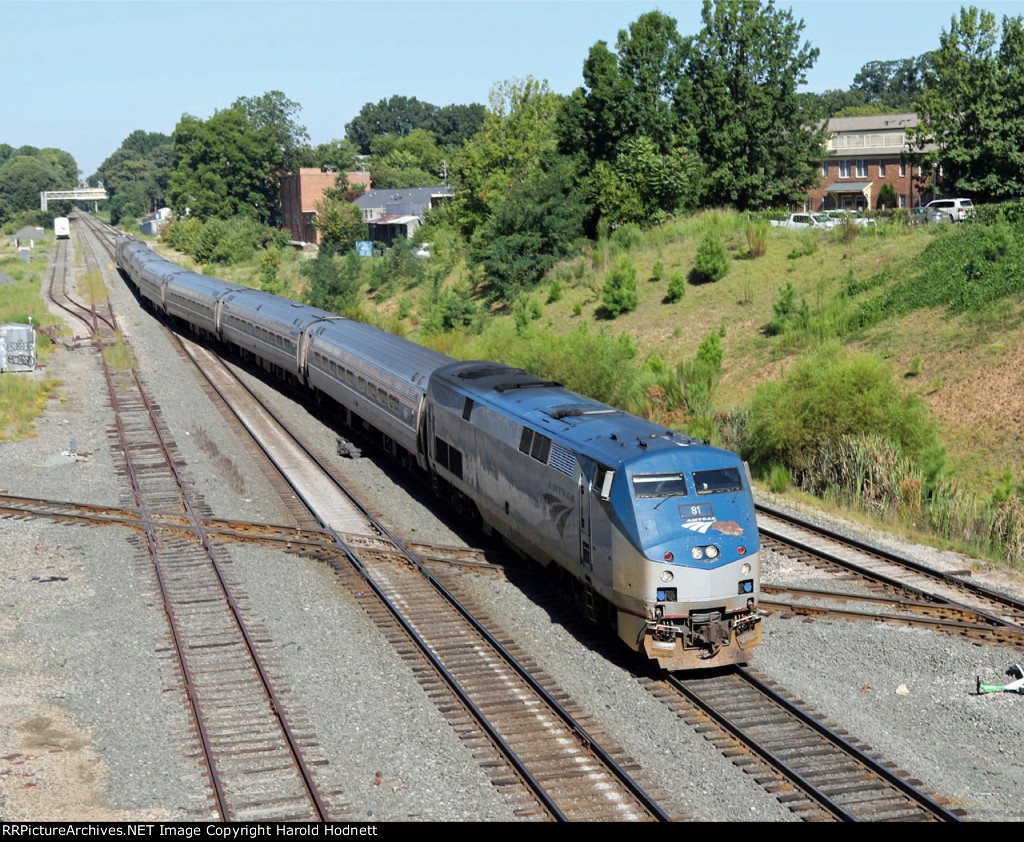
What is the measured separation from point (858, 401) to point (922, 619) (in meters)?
8.97

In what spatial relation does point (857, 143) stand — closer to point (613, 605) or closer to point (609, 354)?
point (609, 354)

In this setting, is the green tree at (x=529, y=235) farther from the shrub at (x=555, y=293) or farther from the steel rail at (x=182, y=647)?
the steel rail at (x=182, y=647)

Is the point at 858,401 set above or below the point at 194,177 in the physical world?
below

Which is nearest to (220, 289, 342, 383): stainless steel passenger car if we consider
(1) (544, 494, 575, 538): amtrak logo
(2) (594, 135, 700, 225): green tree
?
(1) (544, 494, 575, 538): amtrak logo

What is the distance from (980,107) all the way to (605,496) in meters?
39.3

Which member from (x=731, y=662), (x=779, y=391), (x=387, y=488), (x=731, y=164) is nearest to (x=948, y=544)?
(x=779, y=391)

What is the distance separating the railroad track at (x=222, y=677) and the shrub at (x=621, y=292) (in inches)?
884

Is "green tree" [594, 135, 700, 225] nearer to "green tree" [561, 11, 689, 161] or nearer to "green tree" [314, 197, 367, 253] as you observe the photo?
"green tree" [561, 11, 689, 161]

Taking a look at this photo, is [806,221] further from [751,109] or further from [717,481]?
[717,481]

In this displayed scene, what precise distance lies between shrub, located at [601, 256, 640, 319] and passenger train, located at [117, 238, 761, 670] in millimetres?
20487

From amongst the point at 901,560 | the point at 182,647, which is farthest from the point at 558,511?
the point at 901,560

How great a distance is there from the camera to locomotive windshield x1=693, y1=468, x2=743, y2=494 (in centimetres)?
1470

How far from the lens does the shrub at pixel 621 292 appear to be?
44.1 metres

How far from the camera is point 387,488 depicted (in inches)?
982
